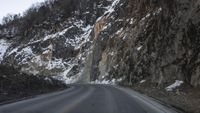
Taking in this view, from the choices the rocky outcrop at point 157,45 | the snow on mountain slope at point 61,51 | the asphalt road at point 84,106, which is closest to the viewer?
the asphalt road at point 84,106

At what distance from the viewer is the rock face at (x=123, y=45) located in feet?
106

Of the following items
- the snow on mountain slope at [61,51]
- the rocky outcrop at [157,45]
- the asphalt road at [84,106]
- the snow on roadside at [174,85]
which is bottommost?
the asphalt road at [84,106]

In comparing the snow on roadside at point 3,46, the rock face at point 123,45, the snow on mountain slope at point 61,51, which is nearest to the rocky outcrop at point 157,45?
the rock face at point 123,45

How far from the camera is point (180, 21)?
34.6 metres

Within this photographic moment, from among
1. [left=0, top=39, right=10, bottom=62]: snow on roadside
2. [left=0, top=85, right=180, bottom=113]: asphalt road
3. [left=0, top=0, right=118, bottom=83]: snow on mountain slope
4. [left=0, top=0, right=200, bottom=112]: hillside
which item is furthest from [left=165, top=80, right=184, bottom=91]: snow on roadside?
[left=0, top=39, right=10, bottom=62]: snow on roadside

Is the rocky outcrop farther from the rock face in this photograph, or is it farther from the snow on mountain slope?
the snow on mountain slope

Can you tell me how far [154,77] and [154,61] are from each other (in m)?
2.30

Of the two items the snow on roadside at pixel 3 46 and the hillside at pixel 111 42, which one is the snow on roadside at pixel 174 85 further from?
the snow on roadside at pixel 3 46

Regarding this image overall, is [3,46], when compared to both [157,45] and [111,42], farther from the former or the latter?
[157,45]

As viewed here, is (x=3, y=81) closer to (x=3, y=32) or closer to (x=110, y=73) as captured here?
(x=110, y=73)

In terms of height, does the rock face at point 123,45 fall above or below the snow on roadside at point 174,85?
above

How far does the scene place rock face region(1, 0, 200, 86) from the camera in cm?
3234

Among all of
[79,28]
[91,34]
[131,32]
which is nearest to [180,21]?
[131,32]

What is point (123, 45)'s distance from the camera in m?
64.5
